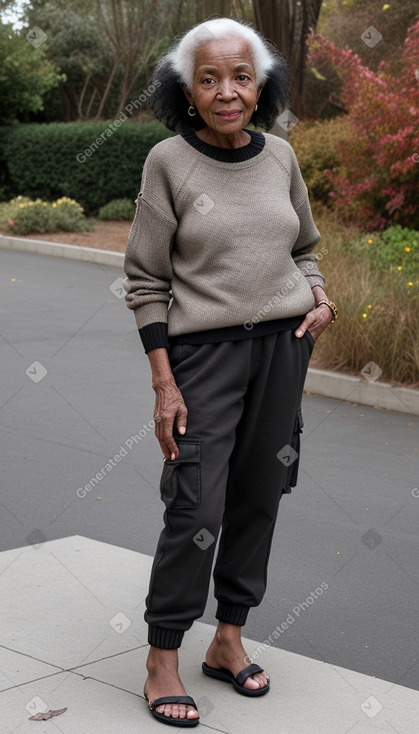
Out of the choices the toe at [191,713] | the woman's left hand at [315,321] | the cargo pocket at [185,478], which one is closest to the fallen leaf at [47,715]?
the toe at [191,713]

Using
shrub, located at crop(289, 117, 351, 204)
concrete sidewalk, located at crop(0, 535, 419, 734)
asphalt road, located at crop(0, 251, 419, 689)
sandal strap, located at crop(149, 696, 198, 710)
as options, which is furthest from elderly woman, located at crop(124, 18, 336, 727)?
shrub, located at crop(289, 117, 351, 204)

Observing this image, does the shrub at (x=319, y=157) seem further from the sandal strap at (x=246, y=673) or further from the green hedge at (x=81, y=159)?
the sandal strap at (x=246, y=673)

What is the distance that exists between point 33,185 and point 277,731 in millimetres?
20365

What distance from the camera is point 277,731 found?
3.30 m

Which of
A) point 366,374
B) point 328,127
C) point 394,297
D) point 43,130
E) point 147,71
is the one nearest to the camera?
point 366,374

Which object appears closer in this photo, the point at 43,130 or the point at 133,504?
the point at 133,504

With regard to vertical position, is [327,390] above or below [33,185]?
above

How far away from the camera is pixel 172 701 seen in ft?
10.9

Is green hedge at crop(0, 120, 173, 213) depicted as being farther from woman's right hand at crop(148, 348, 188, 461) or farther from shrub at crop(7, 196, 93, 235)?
woman's right hand at crop(148, 348, 188, 461)

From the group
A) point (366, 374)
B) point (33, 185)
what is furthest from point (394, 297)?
point (33, 185)

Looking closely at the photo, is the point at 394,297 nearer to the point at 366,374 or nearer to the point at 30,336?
the point at 366,374

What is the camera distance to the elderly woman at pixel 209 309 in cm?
331

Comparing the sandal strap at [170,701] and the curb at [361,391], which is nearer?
the sandal strap at [170,701]

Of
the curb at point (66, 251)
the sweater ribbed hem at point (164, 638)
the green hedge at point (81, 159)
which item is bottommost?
the green hedge at point (81, 159)
